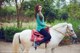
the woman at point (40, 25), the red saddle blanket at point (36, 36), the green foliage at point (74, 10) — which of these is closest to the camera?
the woman at point (40, 25)

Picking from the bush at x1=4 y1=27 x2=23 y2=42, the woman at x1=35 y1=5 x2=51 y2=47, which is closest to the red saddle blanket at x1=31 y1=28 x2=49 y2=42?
the woman at x1=35 y1=5 x2=51 y2=47

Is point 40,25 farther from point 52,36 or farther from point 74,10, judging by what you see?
point 74,10

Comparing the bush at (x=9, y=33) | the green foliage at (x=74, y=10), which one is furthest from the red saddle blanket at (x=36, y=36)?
the green foliage at (x=74, y=10)

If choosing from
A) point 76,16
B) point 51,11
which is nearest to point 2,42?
point 76,16

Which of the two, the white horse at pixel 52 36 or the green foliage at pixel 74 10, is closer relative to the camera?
the white horse at pixel 52 36

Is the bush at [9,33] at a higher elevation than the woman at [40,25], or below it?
below

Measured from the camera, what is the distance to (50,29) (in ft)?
23.9

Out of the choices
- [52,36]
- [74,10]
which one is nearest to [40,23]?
[52,36]

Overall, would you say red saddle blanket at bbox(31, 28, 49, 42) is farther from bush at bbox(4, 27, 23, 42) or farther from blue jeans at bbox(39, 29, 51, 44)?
bush at bbox(4, 27, 23, 42)

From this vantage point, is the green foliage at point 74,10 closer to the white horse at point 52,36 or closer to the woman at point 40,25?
the white horse at point 52,36

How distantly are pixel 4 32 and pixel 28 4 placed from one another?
606 cm

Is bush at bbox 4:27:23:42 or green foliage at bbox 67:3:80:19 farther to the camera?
green foliage at bbox 67:3:80:19

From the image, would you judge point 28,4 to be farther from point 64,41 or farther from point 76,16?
point 64,41

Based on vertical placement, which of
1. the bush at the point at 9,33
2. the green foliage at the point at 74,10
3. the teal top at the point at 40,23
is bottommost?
the bush at the point at 9,33
